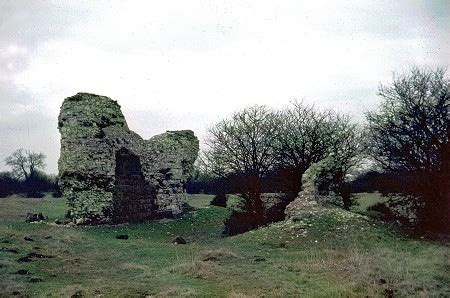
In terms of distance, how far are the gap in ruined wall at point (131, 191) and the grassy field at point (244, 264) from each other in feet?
13.3

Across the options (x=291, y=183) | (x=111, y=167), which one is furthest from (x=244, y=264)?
(x=291, y=183)

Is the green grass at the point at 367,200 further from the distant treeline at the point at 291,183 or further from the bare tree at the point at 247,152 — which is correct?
the bare tree at the point at 247,152

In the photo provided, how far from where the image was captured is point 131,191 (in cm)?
2109

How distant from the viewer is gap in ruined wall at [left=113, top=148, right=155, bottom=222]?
2055 centimetres

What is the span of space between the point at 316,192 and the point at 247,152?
498 cm

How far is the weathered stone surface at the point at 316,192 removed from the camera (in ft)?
54.9

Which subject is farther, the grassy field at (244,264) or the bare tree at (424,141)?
the bare tree at (424,141)

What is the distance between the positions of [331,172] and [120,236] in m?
9.11

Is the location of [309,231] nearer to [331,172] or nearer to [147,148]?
[331,172]

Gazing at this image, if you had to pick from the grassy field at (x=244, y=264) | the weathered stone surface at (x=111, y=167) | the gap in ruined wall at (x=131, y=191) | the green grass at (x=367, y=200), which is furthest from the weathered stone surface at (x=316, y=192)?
the green grass at (x=367, y=200)

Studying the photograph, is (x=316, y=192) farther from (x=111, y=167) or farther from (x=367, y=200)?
(x=367, y=200)

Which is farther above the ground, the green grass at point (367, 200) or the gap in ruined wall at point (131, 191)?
the gap in ruined wall at point (131, 191)

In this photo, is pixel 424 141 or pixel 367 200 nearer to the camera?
pixel 424 141

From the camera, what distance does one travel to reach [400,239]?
1396 cm
